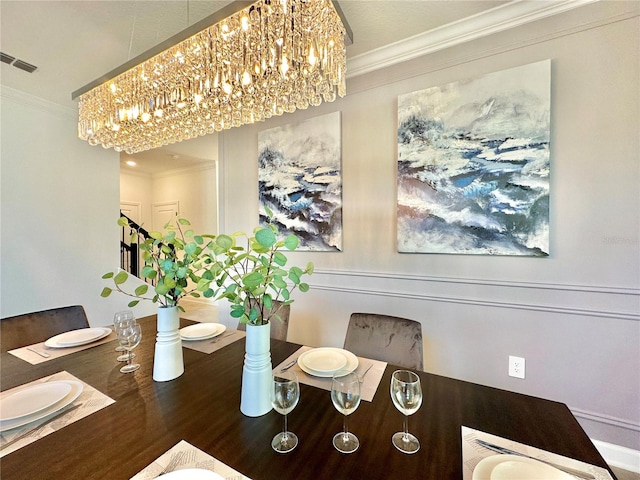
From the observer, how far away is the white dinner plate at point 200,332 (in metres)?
1.34

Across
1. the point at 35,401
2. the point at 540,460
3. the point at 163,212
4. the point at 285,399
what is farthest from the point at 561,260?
the point at 163,212

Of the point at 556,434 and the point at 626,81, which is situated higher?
the point at 626,81

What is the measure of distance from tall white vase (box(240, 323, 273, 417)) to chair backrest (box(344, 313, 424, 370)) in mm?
656

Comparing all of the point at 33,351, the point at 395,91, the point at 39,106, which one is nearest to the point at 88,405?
the point at 33,351

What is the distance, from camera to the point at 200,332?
142 cm

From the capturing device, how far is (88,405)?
0.82 meters

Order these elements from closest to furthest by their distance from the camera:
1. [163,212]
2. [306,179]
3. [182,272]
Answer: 1. [182,272]
2. [306,179]
3. [163,212]

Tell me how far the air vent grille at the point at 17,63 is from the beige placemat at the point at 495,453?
136 inches

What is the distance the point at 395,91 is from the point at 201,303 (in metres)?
4.80

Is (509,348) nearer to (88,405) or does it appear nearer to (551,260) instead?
(551,260)

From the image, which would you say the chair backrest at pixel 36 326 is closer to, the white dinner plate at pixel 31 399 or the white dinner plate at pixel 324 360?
the white dinner plate at pixel 31 399

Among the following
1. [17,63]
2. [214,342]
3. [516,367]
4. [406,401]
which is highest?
[17,63]

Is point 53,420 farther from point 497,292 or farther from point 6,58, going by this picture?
point 6,58

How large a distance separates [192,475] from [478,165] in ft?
6.40
